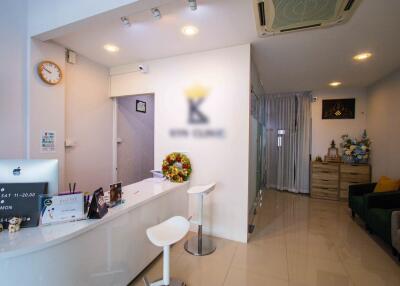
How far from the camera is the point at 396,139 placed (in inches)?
130

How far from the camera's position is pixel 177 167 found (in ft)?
9.12

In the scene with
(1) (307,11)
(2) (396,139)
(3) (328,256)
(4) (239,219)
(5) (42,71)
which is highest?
(1) (307,11)

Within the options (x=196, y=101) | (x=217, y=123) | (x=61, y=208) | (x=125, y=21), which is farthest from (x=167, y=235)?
(x=125, y=21)

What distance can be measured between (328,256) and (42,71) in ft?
13.9

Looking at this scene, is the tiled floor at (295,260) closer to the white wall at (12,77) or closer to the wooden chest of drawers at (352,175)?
the wooden chest of drawers at (352,175)

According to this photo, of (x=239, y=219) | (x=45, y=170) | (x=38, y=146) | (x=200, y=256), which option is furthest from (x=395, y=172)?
(x=38, y=146)

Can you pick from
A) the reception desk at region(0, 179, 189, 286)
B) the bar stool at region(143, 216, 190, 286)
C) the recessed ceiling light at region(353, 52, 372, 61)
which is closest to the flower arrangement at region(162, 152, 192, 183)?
the reception desk at region(0, 179, 189, 286)

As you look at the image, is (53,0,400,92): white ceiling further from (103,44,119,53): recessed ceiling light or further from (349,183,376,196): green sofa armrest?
(349,183,376,196): green sofa armrest

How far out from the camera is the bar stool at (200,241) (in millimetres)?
2322

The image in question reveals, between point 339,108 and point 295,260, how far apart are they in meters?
4.08

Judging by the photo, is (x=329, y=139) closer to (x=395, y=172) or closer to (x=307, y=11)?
(x=395, y=172)

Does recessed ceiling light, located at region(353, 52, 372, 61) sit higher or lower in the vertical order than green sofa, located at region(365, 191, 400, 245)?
higher

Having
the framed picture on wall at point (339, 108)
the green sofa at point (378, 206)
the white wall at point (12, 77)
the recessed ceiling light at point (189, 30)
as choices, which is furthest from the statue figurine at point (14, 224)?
the framed picture on wall at point (339, 108)

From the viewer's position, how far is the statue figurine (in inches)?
47.1
